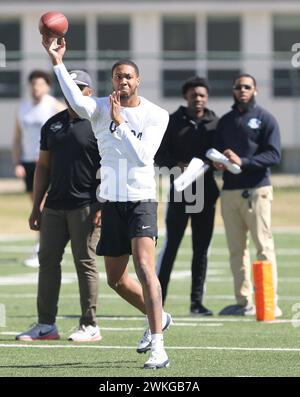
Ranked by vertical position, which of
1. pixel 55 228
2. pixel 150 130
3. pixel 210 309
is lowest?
pixel 210 309

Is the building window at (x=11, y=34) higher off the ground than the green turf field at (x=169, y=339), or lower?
higher

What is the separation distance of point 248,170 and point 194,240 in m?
0.88

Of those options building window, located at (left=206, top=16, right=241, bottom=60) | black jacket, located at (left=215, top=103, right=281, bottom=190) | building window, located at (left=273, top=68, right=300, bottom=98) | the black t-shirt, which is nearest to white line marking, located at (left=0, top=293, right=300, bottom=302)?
black jacket, located at (left=215, top=103, right=281, bottom=190)

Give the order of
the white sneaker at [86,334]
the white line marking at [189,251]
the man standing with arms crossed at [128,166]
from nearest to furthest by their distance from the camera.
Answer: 1. the man standing with arms crossed at [128,166]
2. the white sneaker at [86,334]
3. the white line marking at [189,251]

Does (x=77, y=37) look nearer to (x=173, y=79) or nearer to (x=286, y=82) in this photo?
(x=173, y=79)

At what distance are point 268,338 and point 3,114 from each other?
2226 cm

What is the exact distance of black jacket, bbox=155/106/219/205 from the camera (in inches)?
501

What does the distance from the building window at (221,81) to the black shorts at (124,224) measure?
21.7 meters

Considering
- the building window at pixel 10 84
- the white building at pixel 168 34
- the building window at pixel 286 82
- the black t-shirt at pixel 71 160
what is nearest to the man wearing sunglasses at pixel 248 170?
the black t-shirt at pixel 71 160

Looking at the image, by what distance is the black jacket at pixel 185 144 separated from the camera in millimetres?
12734

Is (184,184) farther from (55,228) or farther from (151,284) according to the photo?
(151,284)

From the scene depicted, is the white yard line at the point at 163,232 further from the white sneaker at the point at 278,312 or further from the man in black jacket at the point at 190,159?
the white sneaker at the point at 278,312

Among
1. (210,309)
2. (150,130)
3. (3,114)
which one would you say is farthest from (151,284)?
(3,114)
